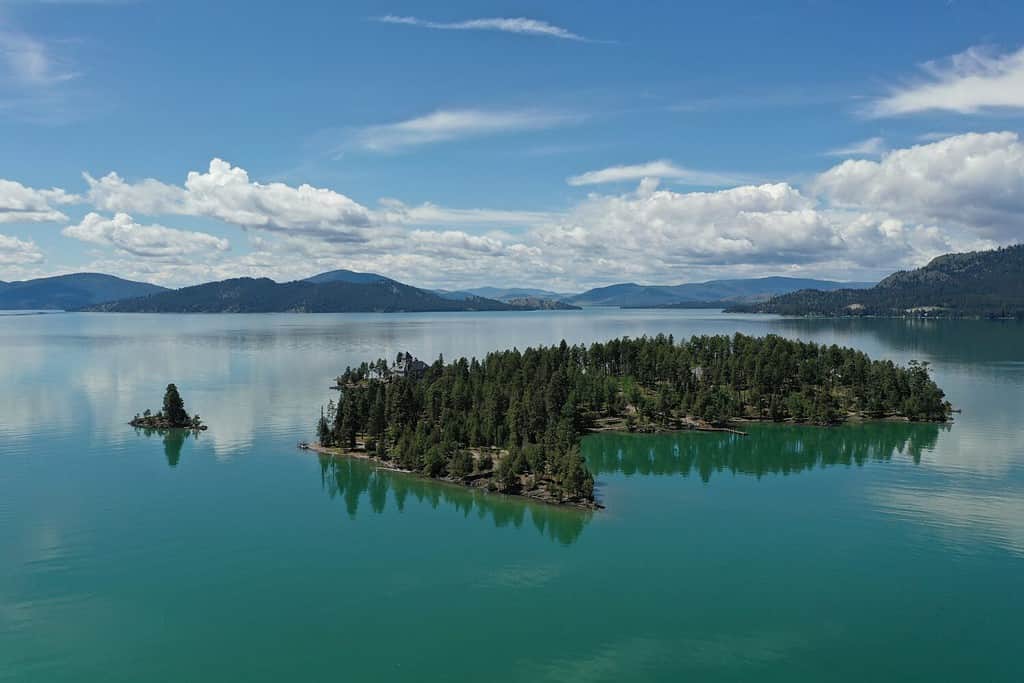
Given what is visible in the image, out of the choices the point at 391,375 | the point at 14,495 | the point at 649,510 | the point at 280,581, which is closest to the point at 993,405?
the point at 649,510

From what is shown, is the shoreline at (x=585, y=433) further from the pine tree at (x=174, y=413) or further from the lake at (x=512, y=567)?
the pine tree at (x=174, y=413)

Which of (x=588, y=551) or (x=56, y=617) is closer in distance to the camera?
(x=56, y=617)

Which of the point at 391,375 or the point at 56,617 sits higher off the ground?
the point at 391,375

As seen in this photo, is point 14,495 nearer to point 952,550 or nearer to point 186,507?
point 186,507

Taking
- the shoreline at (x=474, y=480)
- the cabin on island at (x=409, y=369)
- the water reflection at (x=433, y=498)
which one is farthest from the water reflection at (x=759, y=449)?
the cabin on island at (x=409, y=369)

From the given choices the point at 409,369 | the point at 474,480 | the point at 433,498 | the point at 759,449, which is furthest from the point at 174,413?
the point at 759,449

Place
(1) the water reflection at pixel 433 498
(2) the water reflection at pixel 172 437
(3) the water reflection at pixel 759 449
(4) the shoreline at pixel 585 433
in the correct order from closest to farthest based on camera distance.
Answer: (1) the water reflection at pixel 433 498 → (4) the shoreline at pixel 585 433 → (3) the water reflection at pixel 759 449 → (2) the water reflection at pixel 172 437
